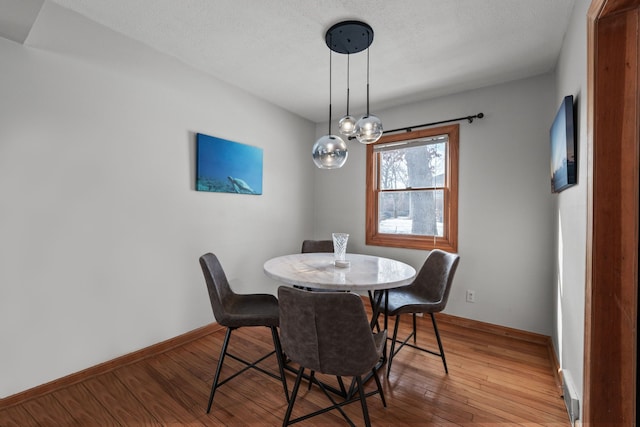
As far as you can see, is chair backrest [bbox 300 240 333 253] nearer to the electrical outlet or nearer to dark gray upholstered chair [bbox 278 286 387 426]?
the electrical outlet

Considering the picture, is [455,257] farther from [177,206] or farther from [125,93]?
[125,93]

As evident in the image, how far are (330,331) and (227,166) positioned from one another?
2139mm

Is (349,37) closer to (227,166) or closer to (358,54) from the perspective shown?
(358,54)

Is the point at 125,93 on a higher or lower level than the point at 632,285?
higher

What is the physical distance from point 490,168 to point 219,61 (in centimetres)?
278

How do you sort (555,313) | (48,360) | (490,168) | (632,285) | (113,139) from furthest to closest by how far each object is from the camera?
(490,168) → (555,313) → (113,139) → (48,360) → (632,285)

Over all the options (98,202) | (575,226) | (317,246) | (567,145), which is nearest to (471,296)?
(575,226)

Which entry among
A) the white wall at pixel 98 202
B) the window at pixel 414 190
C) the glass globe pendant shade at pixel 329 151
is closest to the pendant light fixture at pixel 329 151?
the glass globe pendant shade at pixel 329 151

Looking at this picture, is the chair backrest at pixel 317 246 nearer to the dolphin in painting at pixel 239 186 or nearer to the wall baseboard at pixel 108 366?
the dolphin in painting at pixel 239 186

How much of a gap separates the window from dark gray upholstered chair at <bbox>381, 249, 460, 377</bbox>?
77 centimetres

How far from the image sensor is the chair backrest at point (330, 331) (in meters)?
1.34

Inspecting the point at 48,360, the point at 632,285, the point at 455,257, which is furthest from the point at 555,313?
the point at 48,360

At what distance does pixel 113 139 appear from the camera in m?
2.16

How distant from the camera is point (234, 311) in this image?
197 cm
